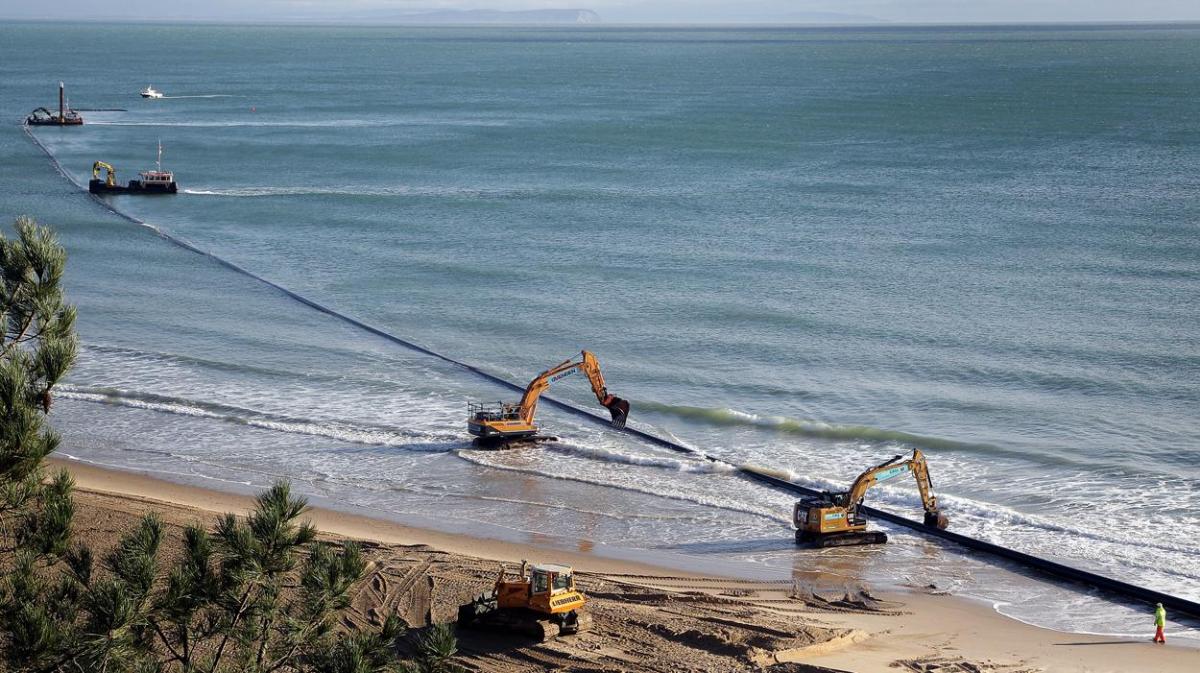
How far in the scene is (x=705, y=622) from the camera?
23.4 meters

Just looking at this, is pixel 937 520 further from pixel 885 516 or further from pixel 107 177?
pixel 107 177

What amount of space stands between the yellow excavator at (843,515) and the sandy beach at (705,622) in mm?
2023

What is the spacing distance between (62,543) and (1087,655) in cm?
1710

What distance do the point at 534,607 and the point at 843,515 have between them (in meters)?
9.04

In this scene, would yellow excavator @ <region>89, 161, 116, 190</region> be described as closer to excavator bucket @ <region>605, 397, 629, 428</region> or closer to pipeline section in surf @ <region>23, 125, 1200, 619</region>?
pipeline section in surf @ <region>23, 125, 1200, 619</region>

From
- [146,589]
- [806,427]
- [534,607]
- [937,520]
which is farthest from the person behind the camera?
[806,427]

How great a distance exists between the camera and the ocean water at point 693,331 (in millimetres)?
31938

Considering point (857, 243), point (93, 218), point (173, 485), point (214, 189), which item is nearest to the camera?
point (173, 485)

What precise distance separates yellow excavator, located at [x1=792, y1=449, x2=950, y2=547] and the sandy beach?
2023mm

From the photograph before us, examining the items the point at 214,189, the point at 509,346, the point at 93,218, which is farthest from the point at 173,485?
the point at 214,189

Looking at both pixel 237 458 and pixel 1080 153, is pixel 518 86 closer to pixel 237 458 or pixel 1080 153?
pixel 1080 153

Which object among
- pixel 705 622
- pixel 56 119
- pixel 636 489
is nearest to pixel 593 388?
pixel 636 489

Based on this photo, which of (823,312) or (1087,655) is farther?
(823,312)

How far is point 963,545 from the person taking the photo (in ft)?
96.1
